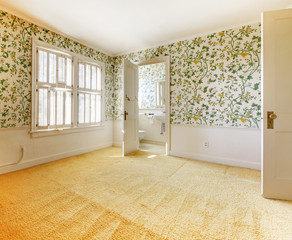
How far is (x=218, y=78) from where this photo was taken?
2951mm

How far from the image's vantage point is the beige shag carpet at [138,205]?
126 cm

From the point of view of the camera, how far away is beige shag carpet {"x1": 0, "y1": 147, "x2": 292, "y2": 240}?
4.13ft

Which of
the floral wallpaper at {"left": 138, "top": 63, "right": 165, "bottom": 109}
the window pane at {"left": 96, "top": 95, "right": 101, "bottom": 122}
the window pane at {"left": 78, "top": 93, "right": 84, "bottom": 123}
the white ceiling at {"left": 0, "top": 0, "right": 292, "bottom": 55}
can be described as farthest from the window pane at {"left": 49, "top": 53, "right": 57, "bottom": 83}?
the floral wallpaper at {"left": 138, "top": 63, "right": 165, "bottom": 109}

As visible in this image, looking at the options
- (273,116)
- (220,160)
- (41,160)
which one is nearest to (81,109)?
(41,160)

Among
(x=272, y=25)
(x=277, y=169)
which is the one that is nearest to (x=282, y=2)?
(x=272, y=25)

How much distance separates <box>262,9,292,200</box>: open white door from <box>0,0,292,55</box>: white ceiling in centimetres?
79

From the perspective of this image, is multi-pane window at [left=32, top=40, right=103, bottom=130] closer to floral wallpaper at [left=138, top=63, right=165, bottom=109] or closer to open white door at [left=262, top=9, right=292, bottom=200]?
floral wallpaper at [left=138, top=63, right=165, bottom=109]

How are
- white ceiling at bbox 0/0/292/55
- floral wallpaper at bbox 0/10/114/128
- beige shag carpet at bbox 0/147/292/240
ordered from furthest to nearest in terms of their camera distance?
floral wallpaper at bbox 0/10/114/128
white ceiling at bbox 0/0/292/55
beige shag carpet at bbox 0/147/292/240

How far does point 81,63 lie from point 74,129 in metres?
1.48

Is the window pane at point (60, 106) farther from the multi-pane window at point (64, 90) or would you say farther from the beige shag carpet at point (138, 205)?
the beige shag carpet at point (138, 205)

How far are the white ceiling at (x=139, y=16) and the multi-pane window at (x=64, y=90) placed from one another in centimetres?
55

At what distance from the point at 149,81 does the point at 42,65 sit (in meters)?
2.91

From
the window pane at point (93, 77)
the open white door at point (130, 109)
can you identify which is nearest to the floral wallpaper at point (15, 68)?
the window pane at point (93, 77)

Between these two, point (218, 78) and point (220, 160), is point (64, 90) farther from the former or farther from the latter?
point (220, 160)
